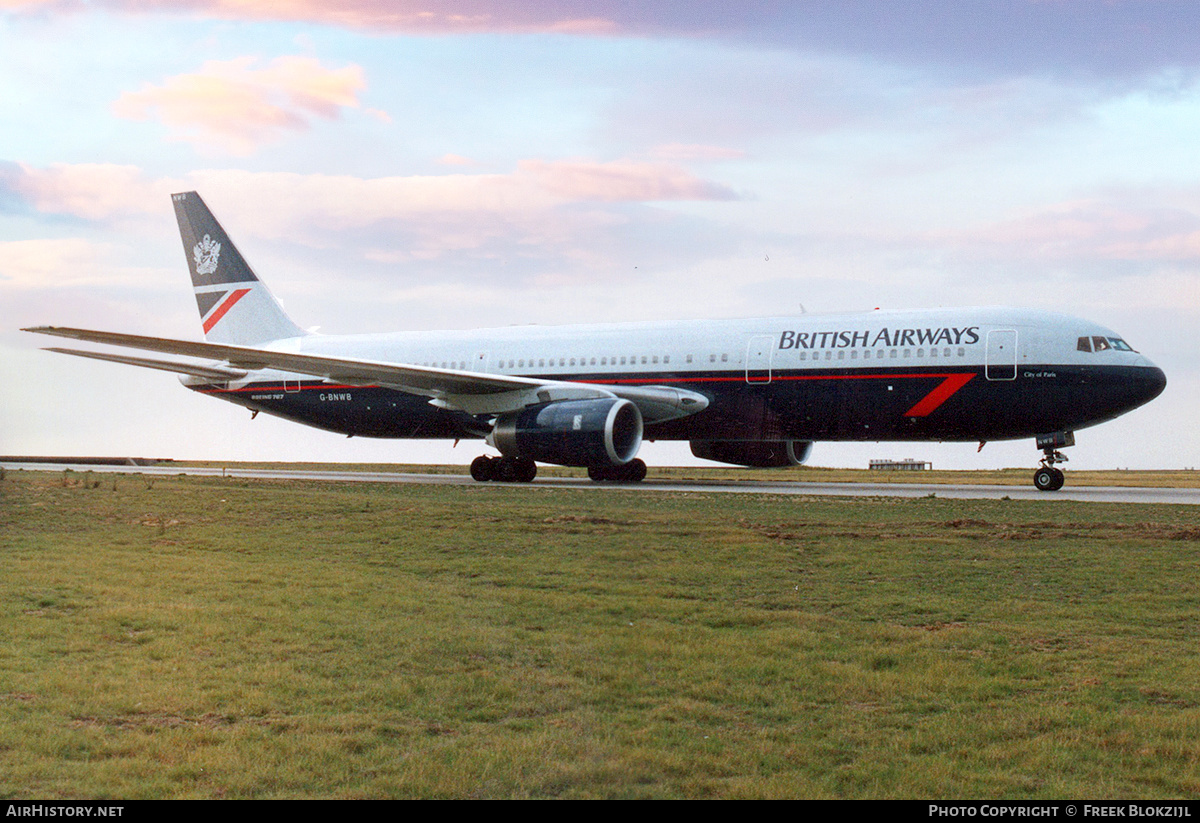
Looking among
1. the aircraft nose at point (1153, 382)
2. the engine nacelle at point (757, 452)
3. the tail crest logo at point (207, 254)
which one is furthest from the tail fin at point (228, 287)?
the aircraft nose at point (1153, 382)

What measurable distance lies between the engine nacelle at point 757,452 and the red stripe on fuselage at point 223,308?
1534 centimetres

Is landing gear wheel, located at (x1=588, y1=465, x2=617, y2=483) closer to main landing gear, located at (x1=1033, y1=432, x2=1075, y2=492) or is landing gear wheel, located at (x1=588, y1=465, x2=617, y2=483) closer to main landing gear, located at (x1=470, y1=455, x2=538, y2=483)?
main landing gear, located at (x1=470, y1=455, x2=538, y2=483)

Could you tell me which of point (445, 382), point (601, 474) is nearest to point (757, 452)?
point (601, 474)

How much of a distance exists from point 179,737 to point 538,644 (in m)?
2.79

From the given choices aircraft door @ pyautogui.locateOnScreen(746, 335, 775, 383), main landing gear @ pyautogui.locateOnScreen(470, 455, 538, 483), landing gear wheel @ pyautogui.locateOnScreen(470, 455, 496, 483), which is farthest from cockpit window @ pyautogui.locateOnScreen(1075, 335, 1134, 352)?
landing gear wheel @ pyautogui.locateOnScreen(470, 455, 496, 483)

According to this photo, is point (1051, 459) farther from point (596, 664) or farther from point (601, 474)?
point (596, 664)

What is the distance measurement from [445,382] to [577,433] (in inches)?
175

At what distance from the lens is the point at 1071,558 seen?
12.6 metres

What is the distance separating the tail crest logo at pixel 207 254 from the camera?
34906 millimetres

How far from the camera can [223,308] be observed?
35.0 metres

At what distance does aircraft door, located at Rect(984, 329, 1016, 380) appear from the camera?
75.8ft

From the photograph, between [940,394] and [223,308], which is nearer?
[940,394]

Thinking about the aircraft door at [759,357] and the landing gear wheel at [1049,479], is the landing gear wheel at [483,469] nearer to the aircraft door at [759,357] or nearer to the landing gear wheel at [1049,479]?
the aircraft door at [759,357]

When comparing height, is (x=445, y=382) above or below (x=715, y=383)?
below
